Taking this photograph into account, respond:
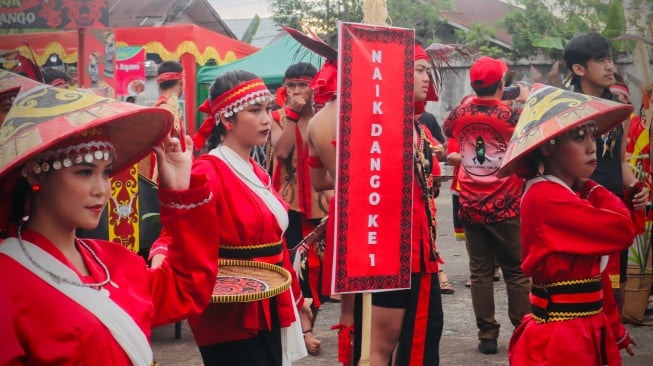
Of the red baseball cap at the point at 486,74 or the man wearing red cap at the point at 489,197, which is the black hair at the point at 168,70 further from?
the red baseball cap at the point at 486,74

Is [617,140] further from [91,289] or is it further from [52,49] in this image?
[52,49]

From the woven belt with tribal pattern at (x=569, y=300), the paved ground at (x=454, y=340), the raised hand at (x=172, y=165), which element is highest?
the raised hand at (x=172, y=165)

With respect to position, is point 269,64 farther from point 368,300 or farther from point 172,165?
point 172,165

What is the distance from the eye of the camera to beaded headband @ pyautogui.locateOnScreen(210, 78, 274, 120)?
14.6 ft

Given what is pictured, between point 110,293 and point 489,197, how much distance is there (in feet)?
14.5

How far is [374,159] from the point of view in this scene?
453cm

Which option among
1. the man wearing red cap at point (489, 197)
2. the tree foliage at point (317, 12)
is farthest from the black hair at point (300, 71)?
the tree foliage at point (317, 12)

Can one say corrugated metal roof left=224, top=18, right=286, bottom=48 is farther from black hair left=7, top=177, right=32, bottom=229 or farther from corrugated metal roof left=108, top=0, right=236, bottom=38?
black hair left=7, top=177, right=32, bottom=229

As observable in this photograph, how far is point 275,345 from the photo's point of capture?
14.1 ft

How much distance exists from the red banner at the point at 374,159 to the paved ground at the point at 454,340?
207 centimetres

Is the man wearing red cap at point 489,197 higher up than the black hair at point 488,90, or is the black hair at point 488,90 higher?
the black hair at point 488,90

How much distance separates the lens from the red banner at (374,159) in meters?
4.44

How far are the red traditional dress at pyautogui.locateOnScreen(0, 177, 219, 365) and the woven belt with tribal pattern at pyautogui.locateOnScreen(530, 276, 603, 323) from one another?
1794mm

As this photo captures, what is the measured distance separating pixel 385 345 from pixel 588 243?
1.28 meters
